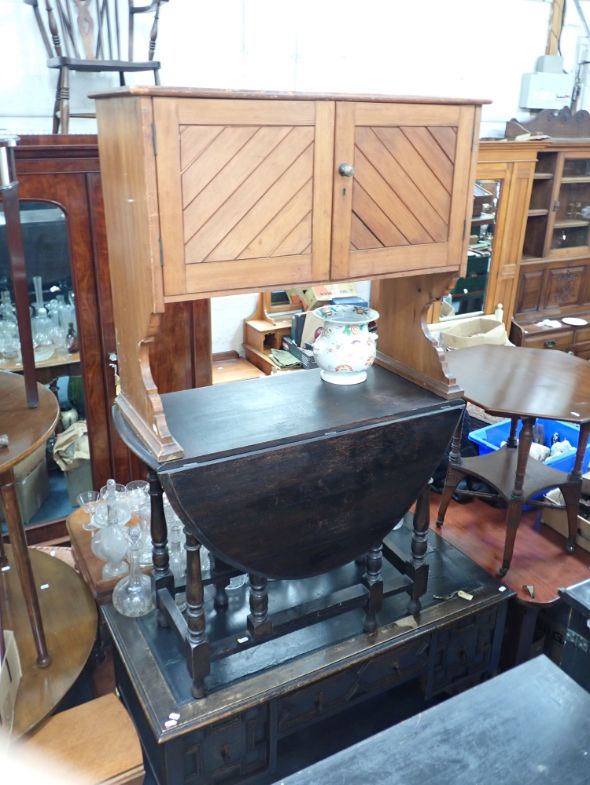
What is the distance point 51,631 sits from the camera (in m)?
2.26

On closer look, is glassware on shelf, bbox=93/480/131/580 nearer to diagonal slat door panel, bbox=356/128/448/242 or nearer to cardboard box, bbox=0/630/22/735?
cardboard box, bbox=0/630/22/735

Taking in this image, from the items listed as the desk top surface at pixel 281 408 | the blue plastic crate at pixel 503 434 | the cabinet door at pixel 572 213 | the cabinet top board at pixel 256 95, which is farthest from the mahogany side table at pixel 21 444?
the cabinet door at pixel 572 213

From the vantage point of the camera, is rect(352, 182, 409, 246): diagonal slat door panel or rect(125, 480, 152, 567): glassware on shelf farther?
rect(125, 480, 152, 567): glassware on shelf

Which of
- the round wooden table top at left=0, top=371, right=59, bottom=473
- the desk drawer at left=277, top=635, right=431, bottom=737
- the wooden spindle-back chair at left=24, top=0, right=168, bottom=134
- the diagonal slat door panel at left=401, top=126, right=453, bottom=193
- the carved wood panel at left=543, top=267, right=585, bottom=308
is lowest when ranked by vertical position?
the desk drawer at left=277, top=635, right=431, bottom=737

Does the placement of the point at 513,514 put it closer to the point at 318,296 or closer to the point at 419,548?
the point at 419,548

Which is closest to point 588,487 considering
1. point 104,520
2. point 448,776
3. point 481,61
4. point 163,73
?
point 448,776

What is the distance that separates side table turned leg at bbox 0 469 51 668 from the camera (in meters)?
1.83

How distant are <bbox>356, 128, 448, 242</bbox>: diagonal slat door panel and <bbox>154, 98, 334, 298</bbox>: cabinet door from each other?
0.11m

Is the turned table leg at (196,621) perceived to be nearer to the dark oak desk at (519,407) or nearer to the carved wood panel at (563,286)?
the dark oak desk at (519,407)

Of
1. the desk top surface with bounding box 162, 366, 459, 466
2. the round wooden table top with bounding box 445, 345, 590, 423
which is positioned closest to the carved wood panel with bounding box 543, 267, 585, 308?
the round wooden table top with bounding box 445, 345, 590, 423

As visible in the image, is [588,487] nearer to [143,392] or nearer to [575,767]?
[575,767]

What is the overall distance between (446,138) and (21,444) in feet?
4.50

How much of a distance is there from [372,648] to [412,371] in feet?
2.80

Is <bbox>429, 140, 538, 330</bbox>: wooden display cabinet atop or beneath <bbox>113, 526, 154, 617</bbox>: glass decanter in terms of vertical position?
atop
